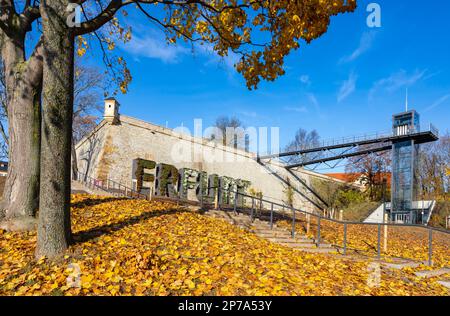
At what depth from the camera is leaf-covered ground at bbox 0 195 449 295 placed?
4.07 meters

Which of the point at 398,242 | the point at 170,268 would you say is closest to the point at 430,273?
the point at 170,268

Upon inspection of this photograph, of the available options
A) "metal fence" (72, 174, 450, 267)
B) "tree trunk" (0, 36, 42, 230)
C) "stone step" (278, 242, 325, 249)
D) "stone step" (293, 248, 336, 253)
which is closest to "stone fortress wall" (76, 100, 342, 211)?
"metal fence" (72, 174, 450, 267)

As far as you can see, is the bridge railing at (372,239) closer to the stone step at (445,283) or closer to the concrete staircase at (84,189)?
the stone step at (445,283)

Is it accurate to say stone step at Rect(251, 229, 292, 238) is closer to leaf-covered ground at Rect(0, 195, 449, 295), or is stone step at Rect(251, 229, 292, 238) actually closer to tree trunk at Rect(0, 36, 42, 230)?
leaf-covered ground at Rect(0, 195, 449, 295)

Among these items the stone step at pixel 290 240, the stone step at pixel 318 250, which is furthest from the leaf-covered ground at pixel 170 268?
the stone step at pixel 290 240

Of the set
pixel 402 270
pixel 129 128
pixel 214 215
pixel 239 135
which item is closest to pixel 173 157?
pixel 129 128

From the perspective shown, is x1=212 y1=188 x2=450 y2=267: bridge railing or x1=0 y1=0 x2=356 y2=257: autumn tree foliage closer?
x1=0 y1=0 x2=356 y2=257: autumn tree foliage

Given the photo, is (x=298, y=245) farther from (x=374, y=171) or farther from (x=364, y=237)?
(x=374, y=171)

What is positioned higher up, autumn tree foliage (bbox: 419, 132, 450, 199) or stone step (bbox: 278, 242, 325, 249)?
autumn tree foliage (bbox: 419, 132, 450, 199)

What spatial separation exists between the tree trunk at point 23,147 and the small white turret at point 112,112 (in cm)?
1411

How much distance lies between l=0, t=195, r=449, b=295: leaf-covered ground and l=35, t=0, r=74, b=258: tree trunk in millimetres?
357

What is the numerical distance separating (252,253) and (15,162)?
16.4 ft
